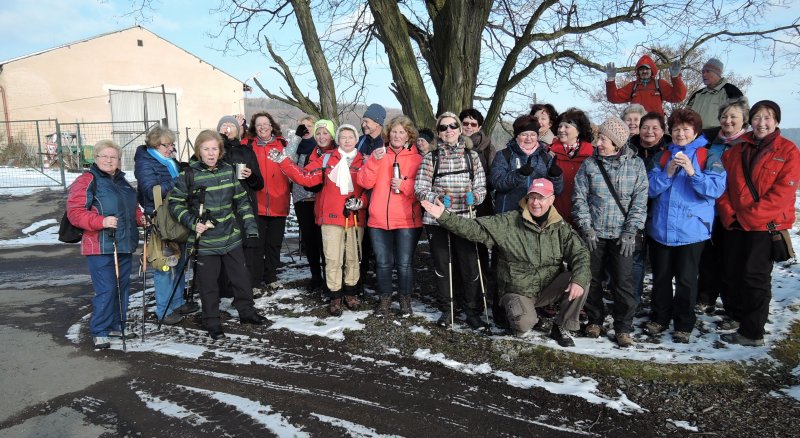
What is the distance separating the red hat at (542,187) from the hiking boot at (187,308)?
399 centimetres

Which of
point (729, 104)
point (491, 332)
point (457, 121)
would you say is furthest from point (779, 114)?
point (491, 332)

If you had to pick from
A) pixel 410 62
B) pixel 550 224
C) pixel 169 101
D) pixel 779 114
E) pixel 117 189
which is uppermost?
pixel 169 101

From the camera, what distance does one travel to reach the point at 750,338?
4262 mm

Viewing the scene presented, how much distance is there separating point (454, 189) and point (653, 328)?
7.49ft

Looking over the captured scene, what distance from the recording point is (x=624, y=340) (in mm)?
4324

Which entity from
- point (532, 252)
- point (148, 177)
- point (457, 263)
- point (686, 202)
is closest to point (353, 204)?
point (457, 263)

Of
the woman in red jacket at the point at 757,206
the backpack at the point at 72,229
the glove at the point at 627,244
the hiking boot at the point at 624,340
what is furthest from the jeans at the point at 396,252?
the woman in red jacket at the point at 757,206

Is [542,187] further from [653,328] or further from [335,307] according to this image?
[335,307]

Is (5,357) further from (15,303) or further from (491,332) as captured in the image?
(491,332)

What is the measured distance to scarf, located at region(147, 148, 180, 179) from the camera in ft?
17.2

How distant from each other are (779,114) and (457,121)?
9.02ft

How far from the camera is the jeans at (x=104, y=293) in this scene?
4648 millimetres

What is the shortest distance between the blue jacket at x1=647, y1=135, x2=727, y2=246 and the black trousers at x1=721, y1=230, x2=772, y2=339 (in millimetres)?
305

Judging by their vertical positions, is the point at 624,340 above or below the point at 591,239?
below
